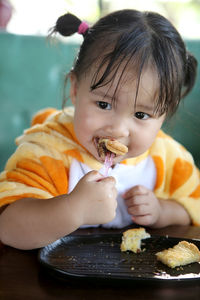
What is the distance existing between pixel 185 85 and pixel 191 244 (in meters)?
0.46

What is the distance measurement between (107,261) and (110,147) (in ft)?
0.75

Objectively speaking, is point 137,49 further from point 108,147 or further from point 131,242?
point 131,242

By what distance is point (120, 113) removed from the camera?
897mm

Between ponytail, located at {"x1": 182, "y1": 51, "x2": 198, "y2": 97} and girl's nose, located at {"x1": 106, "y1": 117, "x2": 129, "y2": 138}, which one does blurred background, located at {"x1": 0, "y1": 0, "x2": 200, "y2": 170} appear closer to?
ponytail, located at {"x1": 182, "y1": 51, "x2": 198, "y2": 97}

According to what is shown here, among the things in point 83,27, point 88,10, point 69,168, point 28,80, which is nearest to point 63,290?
point 69,168

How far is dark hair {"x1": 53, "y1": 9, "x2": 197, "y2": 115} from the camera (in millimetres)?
898

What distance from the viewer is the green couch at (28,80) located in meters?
1.53

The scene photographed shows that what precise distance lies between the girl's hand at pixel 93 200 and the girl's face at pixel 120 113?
0.17 m

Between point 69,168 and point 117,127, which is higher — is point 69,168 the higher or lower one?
the lower one

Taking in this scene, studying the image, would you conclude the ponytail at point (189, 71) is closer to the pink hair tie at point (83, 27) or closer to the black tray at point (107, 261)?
the pink hair tie at point (83, 27)

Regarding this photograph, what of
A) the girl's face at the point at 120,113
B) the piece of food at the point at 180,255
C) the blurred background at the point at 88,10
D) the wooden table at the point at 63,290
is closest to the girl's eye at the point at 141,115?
the girl's face at the point at 120,113

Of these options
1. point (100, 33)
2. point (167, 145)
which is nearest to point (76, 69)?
point (100, 33)

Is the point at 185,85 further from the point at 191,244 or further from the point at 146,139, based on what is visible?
the point at 191,244

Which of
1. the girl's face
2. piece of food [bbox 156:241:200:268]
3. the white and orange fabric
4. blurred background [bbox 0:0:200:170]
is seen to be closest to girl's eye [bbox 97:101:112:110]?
the girl's face
